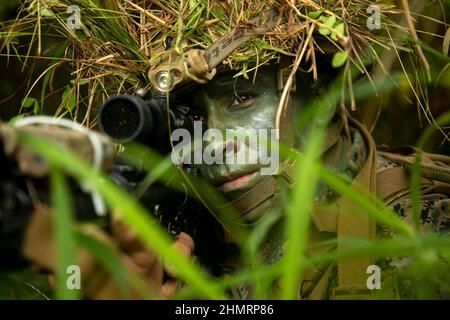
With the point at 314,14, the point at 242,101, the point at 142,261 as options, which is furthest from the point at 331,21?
the point at 142,261

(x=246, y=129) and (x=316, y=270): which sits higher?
(x=246, y=129)

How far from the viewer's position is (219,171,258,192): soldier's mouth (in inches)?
53.8

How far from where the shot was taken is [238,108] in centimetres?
140

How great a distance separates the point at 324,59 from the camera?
57.4 inches

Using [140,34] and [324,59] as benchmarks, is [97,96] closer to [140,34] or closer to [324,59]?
[140,34]

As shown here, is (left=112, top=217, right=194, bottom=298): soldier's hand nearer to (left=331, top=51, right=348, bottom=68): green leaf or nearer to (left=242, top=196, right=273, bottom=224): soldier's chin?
(left=242, top=196, right=273, bottom=224): soldier's chin

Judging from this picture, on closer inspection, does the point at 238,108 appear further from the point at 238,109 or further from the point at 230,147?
the point at 230,147

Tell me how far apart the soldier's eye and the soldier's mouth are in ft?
0.51

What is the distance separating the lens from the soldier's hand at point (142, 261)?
0.95 meters

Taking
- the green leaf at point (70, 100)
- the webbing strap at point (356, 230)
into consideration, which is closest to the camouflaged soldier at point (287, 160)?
the webbing strap at point (356, 230)

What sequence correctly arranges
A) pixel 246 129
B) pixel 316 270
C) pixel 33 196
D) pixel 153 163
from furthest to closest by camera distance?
pixel 246 129 < pixel 316 270 < pixel 153 163 < pixel 33 196

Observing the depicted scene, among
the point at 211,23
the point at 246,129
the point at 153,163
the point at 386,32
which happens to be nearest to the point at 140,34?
the point at 211,23

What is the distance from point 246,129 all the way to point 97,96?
419 mm

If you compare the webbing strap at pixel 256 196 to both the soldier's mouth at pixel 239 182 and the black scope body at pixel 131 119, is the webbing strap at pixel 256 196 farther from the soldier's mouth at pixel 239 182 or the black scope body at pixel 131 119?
the black scope body at pixel 131 119
